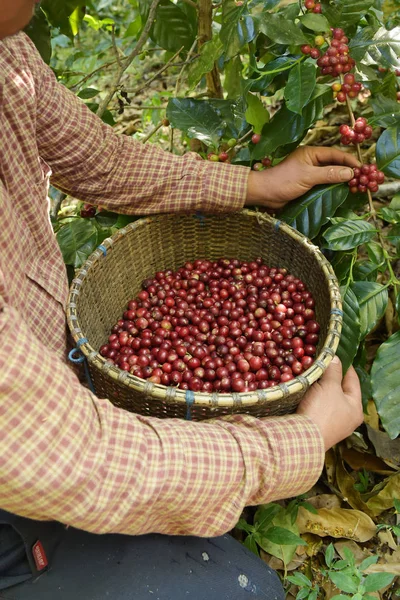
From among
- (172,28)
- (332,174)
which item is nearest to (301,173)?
(332,174)

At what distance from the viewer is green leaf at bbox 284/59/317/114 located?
1581 mm

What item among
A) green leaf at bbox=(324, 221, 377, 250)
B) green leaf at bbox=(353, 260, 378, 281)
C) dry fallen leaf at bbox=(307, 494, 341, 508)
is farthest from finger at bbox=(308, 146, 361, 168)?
dry fallen leaf at bbox=(307, 494, 341, 508)

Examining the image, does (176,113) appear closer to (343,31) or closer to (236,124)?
(236,124)

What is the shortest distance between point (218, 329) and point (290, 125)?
75cm

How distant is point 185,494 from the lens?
113cm

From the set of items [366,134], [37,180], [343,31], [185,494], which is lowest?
[185,494]

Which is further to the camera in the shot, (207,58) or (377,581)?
(207,58)

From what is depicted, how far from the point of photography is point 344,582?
4.76 ft

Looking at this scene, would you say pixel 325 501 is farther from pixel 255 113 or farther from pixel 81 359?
pixel 255 113

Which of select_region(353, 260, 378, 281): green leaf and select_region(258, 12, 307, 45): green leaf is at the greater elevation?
select_region(258, 12, 307, 45): green leaf

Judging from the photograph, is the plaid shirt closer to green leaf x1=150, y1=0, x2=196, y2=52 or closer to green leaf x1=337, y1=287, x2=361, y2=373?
green leaf x1=337, y1=287, x2=361, y2=373

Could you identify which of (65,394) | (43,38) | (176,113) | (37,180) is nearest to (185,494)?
(65,394)

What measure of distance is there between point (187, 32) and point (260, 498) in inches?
81.0

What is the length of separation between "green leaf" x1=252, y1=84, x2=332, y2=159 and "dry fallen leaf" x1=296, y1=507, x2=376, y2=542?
1.27 meters
